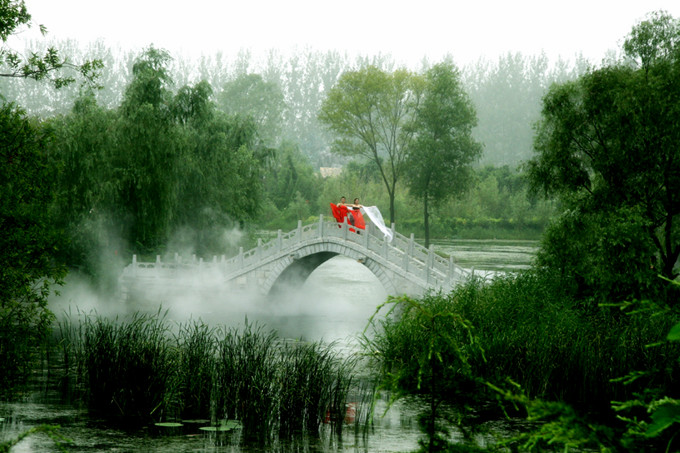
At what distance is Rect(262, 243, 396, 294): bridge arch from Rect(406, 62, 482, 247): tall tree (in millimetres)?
11288

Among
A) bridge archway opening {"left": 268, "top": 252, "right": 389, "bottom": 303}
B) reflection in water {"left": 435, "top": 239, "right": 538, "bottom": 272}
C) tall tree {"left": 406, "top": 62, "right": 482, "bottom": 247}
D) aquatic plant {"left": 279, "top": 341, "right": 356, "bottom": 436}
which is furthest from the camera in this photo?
tall tree {"left": 406, "top": 62, "right": 482, "bottom": 247}

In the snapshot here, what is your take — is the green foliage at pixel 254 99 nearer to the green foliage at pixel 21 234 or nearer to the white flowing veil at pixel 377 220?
the white flowing veil at pixel 377 220

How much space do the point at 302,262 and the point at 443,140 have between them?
12825 mm

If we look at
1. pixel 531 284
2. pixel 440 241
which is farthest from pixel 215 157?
pixel 440 241

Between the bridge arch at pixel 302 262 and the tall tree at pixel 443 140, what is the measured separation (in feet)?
37.0

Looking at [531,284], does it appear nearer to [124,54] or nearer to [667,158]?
[667,158]

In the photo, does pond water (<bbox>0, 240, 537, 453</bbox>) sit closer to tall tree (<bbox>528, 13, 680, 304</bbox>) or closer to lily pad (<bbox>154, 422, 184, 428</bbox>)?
lily pad (<bbox>154, 422, 184, 428</bbox>)

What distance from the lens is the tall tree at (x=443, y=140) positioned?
1304 inches

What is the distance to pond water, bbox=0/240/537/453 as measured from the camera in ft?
23.4

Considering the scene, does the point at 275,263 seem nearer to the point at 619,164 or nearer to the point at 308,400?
the point at 619,164

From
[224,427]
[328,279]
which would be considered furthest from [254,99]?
[224,427]

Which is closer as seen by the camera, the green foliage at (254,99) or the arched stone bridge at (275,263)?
the arched stone bridge at (275,263)

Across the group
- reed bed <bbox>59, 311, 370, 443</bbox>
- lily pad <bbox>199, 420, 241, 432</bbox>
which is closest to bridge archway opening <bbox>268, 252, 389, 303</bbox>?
reed bed <bbox>59, 311, 370, 443</bbox>

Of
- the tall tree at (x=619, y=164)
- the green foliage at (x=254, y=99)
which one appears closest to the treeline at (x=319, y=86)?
the green foliage at (x=254, y=99)
